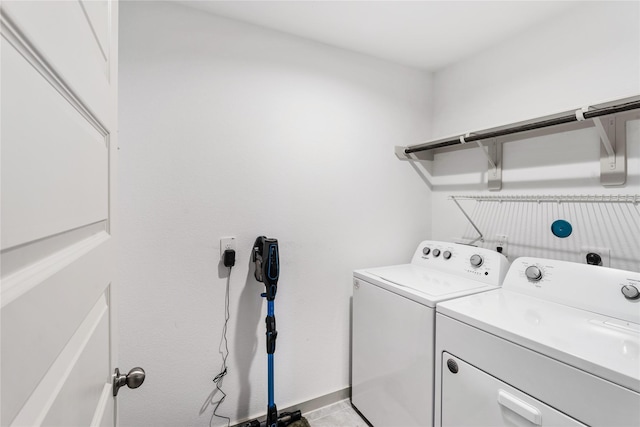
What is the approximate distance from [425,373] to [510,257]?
0.94 metres

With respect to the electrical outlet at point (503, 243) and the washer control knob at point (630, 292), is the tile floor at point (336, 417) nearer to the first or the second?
the electrical outlet at point (503, 243)

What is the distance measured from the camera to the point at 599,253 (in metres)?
1.37

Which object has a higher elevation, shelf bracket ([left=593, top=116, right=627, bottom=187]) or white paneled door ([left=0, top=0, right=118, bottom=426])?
shelf bracket ([left=593, top=116, right=627, bottom=187])

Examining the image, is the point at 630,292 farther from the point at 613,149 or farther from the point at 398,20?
the point at 398,20

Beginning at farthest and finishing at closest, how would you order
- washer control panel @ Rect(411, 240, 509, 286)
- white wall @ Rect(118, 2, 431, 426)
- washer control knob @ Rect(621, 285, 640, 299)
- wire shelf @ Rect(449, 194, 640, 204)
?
1. washer control panel @ Rect(411, 240, 509, 286)
2. white wall @ Rect(118, 2, 431, 426)
3. wire shelf @ Rect(449, 194, 640, 204)
4. washer control knob @ Rect(621, 285, 640, 299)

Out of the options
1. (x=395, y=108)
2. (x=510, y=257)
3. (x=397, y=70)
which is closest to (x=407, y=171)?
(x=395, y=108)

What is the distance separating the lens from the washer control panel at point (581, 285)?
3.53ft

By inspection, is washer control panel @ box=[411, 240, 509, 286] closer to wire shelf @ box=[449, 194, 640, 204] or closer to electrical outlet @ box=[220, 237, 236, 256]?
wire shelf @ box=[449, 194, 640, 204]

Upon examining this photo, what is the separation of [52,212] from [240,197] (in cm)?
129

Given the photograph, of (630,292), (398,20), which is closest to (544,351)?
(630,292)

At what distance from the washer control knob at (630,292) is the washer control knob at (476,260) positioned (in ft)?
1.90

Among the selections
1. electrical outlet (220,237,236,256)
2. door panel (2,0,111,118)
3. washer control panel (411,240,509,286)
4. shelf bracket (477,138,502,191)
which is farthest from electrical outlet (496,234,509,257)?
door panel (2,0,111,118)

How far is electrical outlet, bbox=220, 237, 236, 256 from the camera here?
61.7 inches

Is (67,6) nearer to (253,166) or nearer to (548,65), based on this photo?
(253,166)
